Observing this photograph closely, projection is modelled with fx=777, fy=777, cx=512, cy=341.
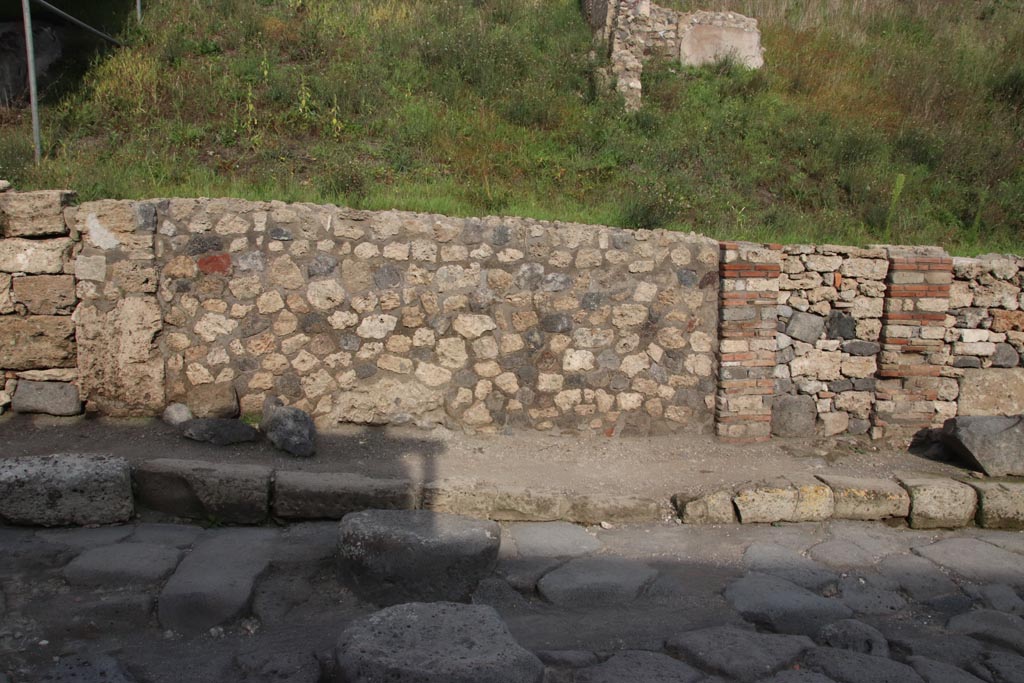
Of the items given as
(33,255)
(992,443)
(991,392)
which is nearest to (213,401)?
(33,255)

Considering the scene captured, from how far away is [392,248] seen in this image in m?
5.56

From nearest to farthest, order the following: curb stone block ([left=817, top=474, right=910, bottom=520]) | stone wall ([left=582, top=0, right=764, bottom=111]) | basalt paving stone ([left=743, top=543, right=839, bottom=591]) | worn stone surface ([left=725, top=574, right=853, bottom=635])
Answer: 1. worn stone surface ([left=725, top=574, right=853, bottom=635])
2. basalt paving stone ([left=743, top=543, right=839, bottom=591])
3. curb stone block ([left=817, top=474, right=910, bottom=520])
4. stone wall ([left=582, top=0, right=764, bottom=111])

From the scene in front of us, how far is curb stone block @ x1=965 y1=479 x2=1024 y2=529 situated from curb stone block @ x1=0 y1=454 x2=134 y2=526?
17.5ft

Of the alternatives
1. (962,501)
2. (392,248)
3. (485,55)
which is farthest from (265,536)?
(485,55)

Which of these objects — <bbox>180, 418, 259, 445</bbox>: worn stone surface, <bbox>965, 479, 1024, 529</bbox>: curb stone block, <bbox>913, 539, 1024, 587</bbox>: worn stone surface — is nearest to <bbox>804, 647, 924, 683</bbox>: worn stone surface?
<bbox>913, 539, 1024, 587</bbox>: worn stone surface

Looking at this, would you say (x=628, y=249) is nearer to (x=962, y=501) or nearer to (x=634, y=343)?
(x=634, y=343)

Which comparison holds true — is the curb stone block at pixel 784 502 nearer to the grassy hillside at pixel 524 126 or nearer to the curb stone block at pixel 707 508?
the curb stone block at pixel 707 508

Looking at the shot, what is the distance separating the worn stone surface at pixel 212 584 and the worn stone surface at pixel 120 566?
0.08m

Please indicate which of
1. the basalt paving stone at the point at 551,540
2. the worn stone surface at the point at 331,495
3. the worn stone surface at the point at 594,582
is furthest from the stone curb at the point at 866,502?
the worn stone surface at the point at 331,495

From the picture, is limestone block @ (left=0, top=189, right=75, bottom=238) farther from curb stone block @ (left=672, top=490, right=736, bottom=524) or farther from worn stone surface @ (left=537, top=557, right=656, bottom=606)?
curb stone block @ (left=672, top=490, right=736, bottom=524)

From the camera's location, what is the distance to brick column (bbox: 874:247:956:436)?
623 centimetres

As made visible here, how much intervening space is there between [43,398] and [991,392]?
7.26m

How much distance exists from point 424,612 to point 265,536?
5.12 feet

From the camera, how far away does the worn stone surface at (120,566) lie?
3.71m
